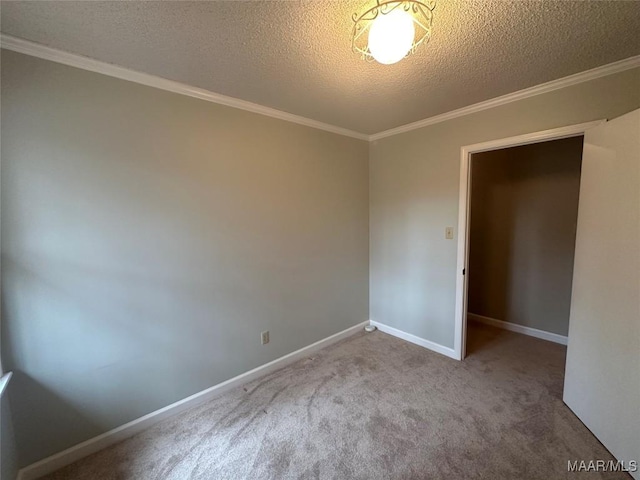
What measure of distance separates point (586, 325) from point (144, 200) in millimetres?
3105

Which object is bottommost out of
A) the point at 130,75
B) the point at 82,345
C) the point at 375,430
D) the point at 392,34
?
the point at 375,430

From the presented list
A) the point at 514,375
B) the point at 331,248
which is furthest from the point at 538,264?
the point at 331,248

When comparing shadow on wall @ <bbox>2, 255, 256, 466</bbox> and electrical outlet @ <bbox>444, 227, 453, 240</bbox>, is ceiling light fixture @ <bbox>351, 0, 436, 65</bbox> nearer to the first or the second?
electrical outlet @ <bbox>444, 227, 453, 240</bbox>

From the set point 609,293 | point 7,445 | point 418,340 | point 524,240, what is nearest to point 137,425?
point 7,445

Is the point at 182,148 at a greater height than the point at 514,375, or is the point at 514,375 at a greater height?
the point at 182,148

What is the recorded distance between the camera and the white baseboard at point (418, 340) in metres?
2.76

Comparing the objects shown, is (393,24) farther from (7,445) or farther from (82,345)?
(7,445)

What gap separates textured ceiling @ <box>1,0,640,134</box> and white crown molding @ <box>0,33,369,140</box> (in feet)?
0.15

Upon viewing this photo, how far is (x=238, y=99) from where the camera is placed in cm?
219

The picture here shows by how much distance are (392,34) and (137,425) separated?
273 centimetres

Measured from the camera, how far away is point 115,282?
1.75 metres

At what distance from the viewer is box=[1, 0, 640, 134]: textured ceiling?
4.10ft

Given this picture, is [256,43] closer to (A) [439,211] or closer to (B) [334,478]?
(A) [439,211]

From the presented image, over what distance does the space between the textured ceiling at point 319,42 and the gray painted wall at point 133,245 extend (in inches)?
11.9
